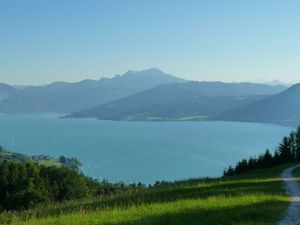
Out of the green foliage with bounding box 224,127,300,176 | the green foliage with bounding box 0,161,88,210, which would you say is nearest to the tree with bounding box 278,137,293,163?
the green foliage with bounding box 224,127,300,176

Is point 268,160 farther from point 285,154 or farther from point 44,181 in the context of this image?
point 44,181

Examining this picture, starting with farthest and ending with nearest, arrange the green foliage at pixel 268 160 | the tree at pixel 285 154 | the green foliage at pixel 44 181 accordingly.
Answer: the tree at pixel 285 154, the green foliage at pixel 268 160, the green foliage at pixel 44 181

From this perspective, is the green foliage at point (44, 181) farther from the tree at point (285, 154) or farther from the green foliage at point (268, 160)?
the tree at point (285, 154)

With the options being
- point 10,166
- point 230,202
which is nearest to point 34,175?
point 10,166

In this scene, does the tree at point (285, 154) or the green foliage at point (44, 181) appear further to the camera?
the tree at point (285, 154)

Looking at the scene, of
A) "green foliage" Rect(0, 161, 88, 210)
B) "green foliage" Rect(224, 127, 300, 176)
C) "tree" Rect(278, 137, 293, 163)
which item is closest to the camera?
"green foliage" Rect(0, 161, 88, 210)

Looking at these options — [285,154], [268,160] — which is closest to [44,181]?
[268,160]

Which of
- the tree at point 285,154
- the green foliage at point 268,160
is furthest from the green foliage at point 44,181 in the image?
the tree at point 285,154

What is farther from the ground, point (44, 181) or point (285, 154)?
point (285, 154)

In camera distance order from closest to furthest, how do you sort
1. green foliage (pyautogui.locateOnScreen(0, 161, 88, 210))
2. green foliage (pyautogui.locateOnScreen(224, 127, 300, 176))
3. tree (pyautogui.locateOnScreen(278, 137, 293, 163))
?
green foliage (pyautogui.locateOnScreen(0, 161, 88, 210)), green foliage (pyautogui.locateOnScreen(224, 127, 300, 176)), tree (pyautogui.locateOnScreen(278, 137, 293, 163))

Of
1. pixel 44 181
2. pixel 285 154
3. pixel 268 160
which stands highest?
pixel 285 154

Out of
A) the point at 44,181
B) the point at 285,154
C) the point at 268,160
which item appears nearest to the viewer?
the point at 268,160

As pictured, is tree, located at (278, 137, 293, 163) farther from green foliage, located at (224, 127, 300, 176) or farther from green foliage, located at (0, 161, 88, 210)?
green foliage, located at (0, 161, 88, 210)

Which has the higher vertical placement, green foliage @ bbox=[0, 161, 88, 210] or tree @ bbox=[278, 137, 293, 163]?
tree @ bbox=[278, 137, 293, 163]
